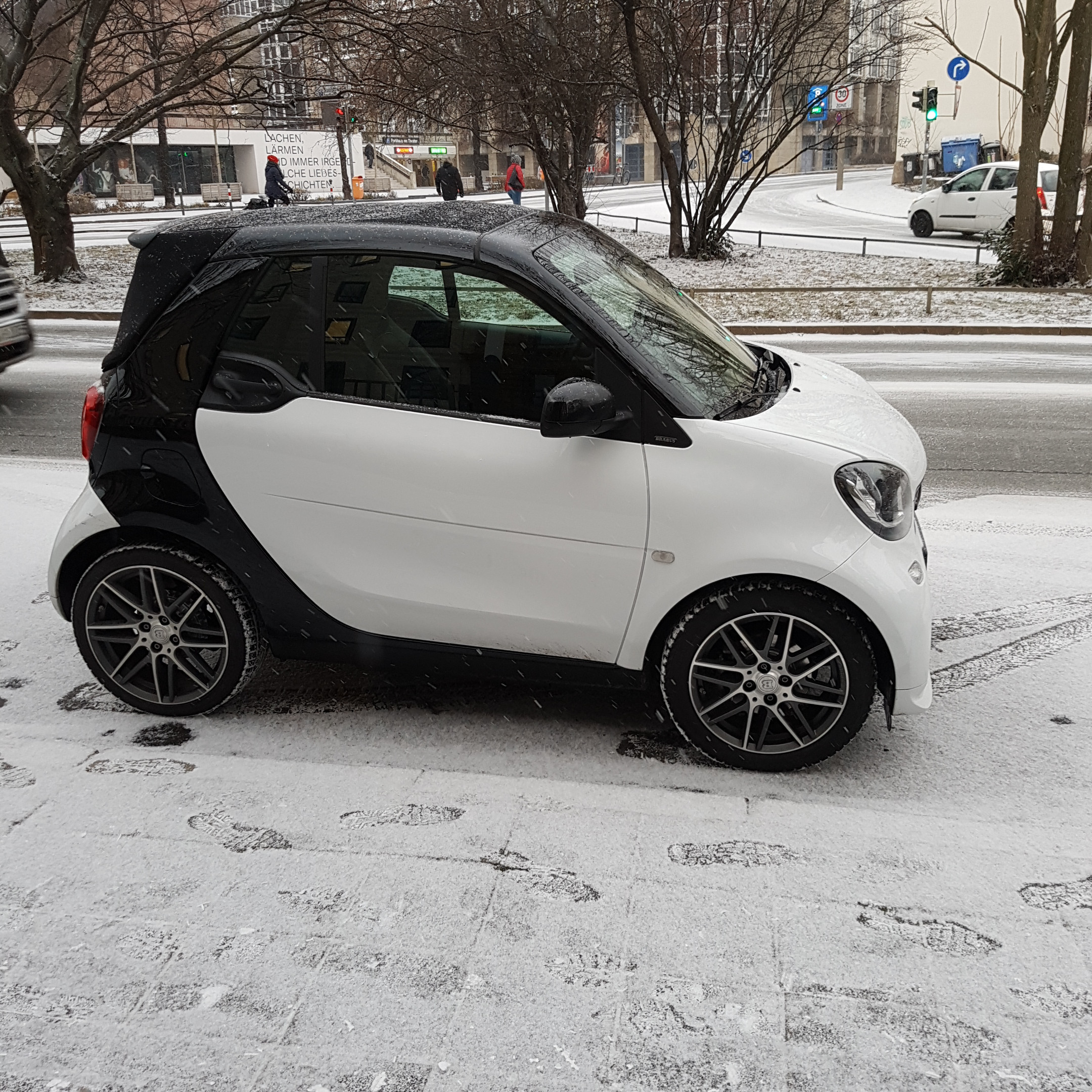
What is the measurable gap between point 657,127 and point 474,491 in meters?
18.8

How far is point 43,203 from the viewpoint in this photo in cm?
1883

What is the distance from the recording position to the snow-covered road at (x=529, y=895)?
8.10 ft

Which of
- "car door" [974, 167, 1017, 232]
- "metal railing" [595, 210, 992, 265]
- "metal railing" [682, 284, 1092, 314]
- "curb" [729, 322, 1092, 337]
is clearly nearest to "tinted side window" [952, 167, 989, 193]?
"car door" [974, 167, 1017, 232]

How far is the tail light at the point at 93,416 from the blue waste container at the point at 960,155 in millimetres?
41416

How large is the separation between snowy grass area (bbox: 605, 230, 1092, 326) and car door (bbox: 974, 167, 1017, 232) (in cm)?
557

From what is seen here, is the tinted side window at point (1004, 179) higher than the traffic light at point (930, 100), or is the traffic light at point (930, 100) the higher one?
the traffic light at point (930, 100)

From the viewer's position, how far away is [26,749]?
12.6 ft

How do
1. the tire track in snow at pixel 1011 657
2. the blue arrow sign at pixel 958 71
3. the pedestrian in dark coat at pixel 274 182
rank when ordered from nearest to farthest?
the tire track in snow at pixel 1011 657 < the blue arrow sign at pixel 958 71 < the pedestrian in dark coat at pixel 274 182

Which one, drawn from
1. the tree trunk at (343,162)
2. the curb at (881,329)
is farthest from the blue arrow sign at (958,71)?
the tree trunk at (343,162)

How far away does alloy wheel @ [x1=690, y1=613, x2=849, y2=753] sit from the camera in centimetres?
346

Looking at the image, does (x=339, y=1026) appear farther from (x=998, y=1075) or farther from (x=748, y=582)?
(x=748, y=582)

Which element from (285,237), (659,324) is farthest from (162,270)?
(659,324)

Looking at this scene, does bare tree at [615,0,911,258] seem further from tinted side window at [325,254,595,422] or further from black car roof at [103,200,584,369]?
tinted side window at [325,254,595,422]

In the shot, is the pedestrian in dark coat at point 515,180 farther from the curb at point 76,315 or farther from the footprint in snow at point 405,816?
the footprint in snow at point 405,816
